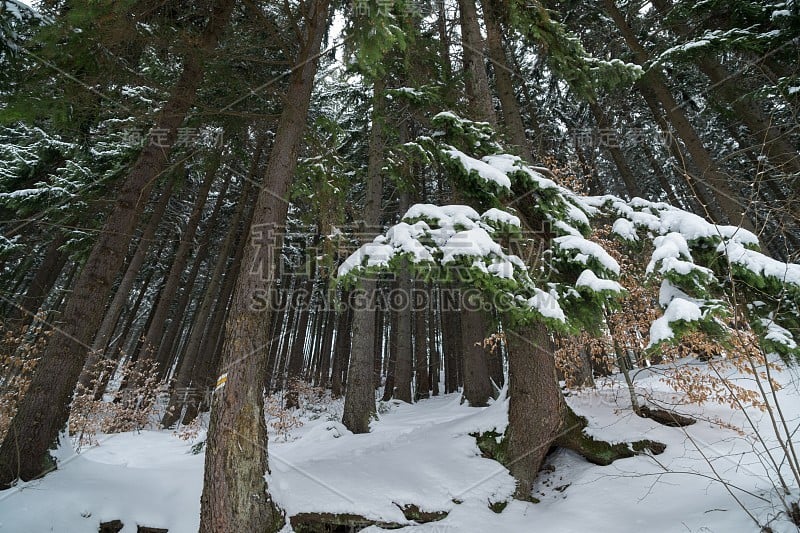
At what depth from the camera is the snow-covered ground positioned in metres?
3.63

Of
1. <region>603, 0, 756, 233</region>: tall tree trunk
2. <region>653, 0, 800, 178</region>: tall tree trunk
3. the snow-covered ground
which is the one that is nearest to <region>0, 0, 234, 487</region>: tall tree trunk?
the snow-covered ground

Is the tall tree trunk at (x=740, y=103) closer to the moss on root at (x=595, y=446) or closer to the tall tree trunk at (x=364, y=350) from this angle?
the moss on root at (x=595, y=446)

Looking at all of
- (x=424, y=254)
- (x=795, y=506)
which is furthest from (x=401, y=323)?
(x=795, y=506)

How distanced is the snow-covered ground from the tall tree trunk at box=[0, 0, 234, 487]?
1.33ft

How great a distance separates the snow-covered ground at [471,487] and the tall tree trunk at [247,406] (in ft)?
1.62

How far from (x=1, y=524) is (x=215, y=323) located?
435 inches

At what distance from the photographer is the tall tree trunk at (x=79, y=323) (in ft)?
14.9

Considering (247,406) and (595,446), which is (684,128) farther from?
(247,406)

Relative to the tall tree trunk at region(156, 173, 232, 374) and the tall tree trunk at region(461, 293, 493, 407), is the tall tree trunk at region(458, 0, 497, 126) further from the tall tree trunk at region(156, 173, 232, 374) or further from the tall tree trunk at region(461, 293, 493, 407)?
the tall tree trunk at region(156, 173, 232, 374)

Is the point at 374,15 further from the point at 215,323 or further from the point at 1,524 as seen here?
the point at 215,323

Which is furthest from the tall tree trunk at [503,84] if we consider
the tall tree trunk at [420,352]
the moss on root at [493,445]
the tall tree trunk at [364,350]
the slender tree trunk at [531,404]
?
the tall tree trunk at [420,352]

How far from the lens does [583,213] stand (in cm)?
444

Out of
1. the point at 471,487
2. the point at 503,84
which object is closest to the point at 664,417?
the point at 471,487

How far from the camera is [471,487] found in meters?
4.53
